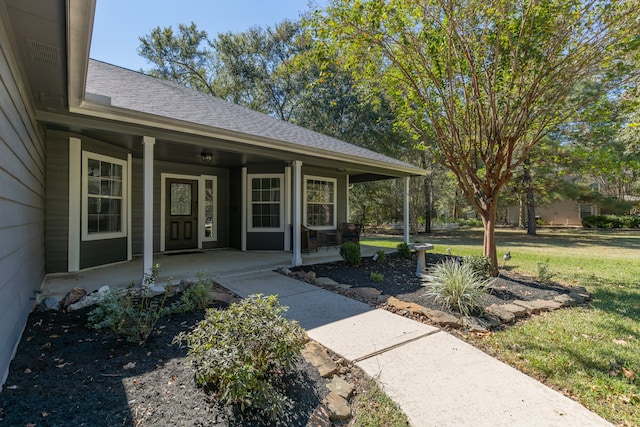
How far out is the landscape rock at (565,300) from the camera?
14.9 ft

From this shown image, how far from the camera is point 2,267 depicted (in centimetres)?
212

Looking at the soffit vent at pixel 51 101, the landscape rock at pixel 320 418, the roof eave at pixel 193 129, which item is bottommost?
the landscape rock at pixel 320 418

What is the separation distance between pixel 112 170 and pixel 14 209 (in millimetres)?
3848

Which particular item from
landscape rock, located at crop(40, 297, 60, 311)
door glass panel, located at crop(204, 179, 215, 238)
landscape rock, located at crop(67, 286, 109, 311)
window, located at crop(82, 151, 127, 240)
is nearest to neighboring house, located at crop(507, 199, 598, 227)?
door glass panel, located at crop(204, 179, 215, 238)

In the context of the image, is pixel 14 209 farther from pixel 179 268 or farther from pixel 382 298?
pixel 382 298

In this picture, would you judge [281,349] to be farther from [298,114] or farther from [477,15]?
[298,114]

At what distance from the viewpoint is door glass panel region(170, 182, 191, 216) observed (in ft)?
26.4

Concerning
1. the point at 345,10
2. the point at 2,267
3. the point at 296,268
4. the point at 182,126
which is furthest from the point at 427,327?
the point at 345,10

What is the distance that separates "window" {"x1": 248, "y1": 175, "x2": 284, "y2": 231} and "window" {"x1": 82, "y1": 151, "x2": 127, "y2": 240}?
306 centimetres

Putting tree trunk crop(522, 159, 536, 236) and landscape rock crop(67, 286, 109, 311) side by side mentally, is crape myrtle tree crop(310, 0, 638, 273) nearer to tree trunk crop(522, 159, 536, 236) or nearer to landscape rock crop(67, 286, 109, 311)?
landscape rock crop(67, 286, 109, 311)

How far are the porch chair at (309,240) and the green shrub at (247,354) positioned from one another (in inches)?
212

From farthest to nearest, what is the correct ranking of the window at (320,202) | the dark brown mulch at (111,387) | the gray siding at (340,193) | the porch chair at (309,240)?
the gray siding at (340,193), the window at (320,202), the porch chair at (309,240), the dark brown mulch at (111,387)

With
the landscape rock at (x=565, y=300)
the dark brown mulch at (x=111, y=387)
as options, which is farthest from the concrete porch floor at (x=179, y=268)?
the landscape rock at (x=565, y=300)

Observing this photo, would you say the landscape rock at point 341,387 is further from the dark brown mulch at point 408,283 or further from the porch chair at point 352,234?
the porch chair at point 352,234
